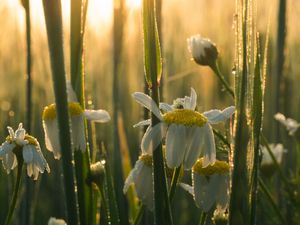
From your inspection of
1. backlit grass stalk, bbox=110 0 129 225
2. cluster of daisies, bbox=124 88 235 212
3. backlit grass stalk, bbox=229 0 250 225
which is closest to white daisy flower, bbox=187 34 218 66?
backlit grass stalk, bbox=110 0 129 225

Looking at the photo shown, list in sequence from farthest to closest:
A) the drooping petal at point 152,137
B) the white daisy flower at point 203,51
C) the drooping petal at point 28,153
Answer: the white daisy flower at point 203,51 < the drooping petal at point 28,153 < the drooping petal at point 152,137

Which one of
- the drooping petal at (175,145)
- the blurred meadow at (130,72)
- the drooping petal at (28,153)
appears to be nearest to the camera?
the drooping petal at (175,145)

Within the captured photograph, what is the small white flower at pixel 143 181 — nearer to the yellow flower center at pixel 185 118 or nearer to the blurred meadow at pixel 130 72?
the yellow flower center at pixel 185 118

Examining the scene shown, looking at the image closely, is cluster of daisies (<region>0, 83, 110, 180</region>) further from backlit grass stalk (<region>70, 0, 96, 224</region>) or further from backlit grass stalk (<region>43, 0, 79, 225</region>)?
backlit grass stalk (<region>43, 0, 79, 225</region>)

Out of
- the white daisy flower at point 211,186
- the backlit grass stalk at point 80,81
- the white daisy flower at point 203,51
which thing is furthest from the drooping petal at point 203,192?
the white daisy flower at point 203,51

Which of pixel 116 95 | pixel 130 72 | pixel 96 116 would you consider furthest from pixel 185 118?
pixel 130 72

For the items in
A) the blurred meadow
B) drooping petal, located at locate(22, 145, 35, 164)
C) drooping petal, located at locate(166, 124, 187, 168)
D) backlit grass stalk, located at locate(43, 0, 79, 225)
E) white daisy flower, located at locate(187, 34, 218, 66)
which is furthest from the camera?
the blurred meadow

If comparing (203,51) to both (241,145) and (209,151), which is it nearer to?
(209,151)

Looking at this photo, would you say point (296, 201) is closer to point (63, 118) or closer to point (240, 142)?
point (240, 142)
